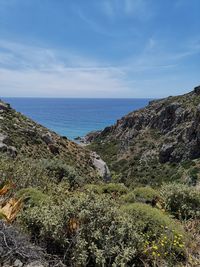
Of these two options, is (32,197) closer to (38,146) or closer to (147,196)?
(147,196)

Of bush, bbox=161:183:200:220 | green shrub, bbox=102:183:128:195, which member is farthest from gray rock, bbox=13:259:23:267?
green shrub, bbox=102:183:128:195

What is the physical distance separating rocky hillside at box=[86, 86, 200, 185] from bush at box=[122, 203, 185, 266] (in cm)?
3909

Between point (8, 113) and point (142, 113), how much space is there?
6078cm

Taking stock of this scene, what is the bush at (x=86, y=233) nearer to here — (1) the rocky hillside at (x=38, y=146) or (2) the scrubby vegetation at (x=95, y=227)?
(2) the scrubby vegetation at (x=95, y=227)

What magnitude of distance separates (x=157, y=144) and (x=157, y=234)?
64720mm

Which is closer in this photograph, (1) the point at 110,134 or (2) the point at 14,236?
(2) the point at 14,236

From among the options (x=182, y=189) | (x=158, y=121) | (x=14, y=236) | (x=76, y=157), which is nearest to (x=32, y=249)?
(x=14, y=236)

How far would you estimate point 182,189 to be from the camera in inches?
283

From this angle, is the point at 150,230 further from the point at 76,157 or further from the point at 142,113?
the point at 142,113

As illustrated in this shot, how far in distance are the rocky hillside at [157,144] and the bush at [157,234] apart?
3909 cm

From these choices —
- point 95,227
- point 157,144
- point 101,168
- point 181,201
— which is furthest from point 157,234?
point 157,144

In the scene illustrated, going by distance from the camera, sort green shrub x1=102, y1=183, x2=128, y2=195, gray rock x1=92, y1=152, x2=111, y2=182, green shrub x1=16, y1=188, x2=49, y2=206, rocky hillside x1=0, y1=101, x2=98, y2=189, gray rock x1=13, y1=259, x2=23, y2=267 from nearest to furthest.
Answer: gray rock x1=13, y1=259, x2=23, y2=267, green shrub x1=16, y1=188, x2=49, y2=206, green shrub x1=102, y1=183, x2=128, y2=195, rocky hillside x1=0, y1=101, x2=98, y2=189, gray rock x1=92, y1=152, x2=111, y2=182

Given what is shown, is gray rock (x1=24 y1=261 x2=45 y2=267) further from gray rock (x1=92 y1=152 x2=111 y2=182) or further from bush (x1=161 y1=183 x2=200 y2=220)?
gray rock (x1=92 y1=152 x2=111 y2=182)

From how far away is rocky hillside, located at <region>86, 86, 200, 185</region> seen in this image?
58.3 metres
